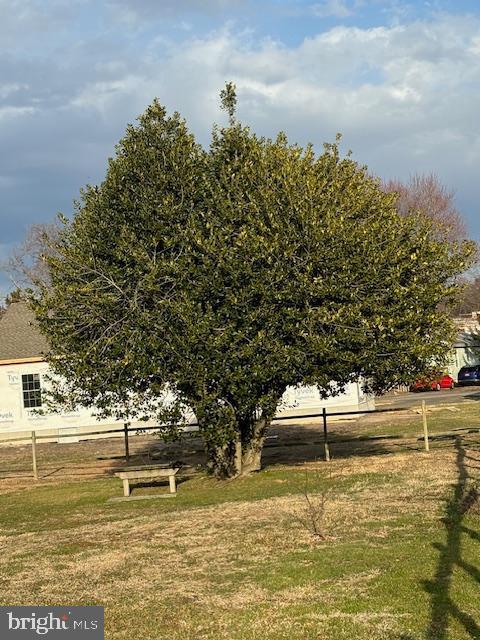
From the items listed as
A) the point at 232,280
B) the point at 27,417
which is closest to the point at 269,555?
the point at 232,280

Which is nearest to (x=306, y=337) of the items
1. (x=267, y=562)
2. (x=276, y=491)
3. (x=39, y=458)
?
(x=276, y=491)

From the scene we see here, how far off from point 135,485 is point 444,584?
11528 millimetres

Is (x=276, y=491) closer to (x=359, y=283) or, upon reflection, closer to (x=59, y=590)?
(x=359, y=283)

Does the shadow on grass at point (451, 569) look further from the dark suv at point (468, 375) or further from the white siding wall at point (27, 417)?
the dark suv at point (468, 375)

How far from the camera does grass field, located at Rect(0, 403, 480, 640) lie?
293 inches

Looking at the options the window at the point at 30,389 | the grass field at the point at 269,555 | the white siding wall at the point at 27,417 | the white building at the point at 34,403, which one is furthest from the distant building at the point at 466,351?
the grass field at the point at 269,555

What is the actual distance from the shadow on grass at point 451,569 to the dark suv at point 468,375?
43.0m

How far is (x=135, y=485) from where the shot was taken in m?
18.5

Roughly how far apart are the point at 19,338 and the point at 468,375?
34.3 meters

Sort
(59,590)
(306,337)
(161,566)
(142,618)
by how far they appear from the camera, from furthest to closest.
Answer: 1. (306,337)
2. (161,566)
3. (59,590)
4. (142,618)

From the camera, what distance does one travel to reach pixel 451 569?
8.59m

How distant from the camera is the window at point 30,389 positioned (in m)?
33.2

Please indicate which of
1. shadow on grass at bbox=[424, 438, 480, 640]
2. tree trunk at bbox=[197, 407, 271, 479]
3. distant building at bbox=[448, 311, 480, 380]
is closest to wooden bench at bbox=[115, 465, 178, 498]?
tree trunk at bbox=[197, 407, 271, 479]

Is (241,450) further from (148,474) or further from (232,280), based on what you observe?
(232,280)
